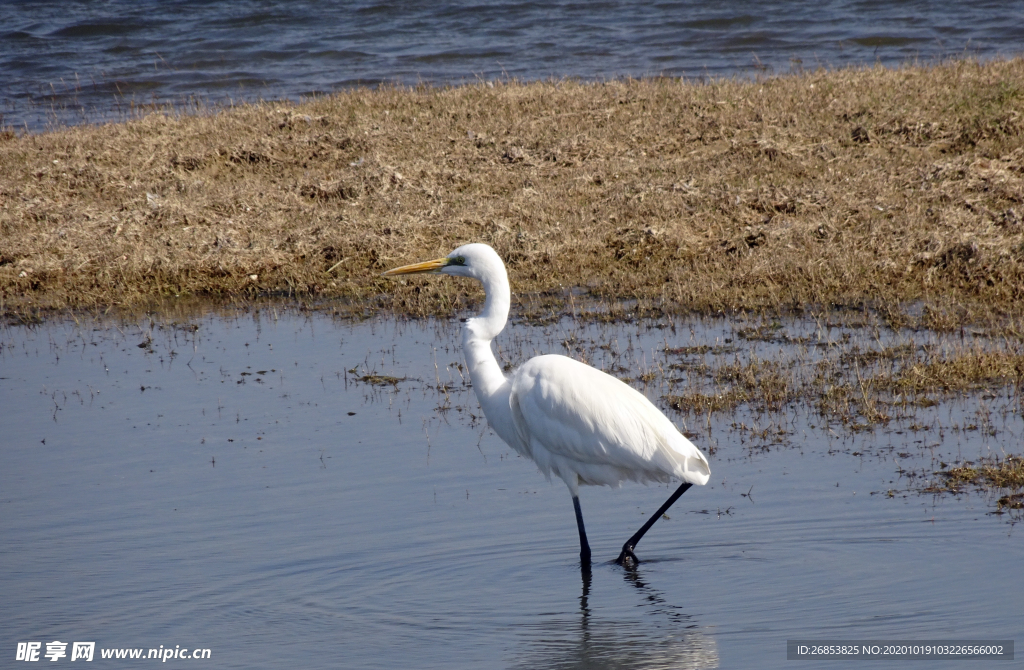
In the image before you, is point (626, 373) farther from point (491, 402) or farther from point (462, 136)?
point (462, 136)

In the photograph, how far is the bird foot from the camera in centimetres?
527

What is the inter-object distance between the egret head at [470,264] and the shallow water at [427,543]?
1149mm

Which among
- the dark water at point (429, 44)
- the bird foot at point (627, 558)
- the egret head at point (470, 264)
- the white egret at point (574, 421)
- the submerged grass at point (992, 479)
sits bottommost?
Answer: the bird foot at point (627, 558)

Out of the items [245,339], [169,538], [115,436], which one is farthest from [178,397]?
[169,538]

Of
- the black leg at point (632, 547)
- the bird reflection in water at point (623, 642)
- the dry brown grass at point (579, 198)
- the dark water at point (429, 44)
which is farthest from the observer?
the dark water at point (429, 44)

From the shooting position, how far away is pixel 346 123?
13.9 metres

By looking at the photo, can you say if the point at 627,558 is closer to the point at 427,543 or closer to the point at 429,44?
the point at 427,543

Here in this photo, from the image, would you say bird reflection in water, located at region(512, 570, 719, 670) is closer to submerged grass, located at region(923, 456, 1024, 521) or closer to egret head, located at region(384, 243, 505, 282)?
submerged grass, located at region(923, 456, 1024, 521)

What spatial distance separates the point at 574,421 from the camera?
5371mm

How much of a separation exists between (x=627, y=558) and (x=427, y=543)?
3.12 feet

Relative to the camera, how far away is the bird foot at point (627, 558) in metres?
5.27

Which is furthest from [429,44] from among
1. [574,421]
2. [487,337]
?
[574,421]

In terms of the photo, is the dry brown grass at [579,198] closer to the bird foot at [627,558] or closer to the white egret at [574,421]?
the white egret at [574,421]

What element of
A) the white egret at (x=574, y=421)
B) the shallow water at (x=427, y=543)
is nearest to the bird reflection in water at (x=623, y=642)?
the shallow water at (x=427, y=543)
